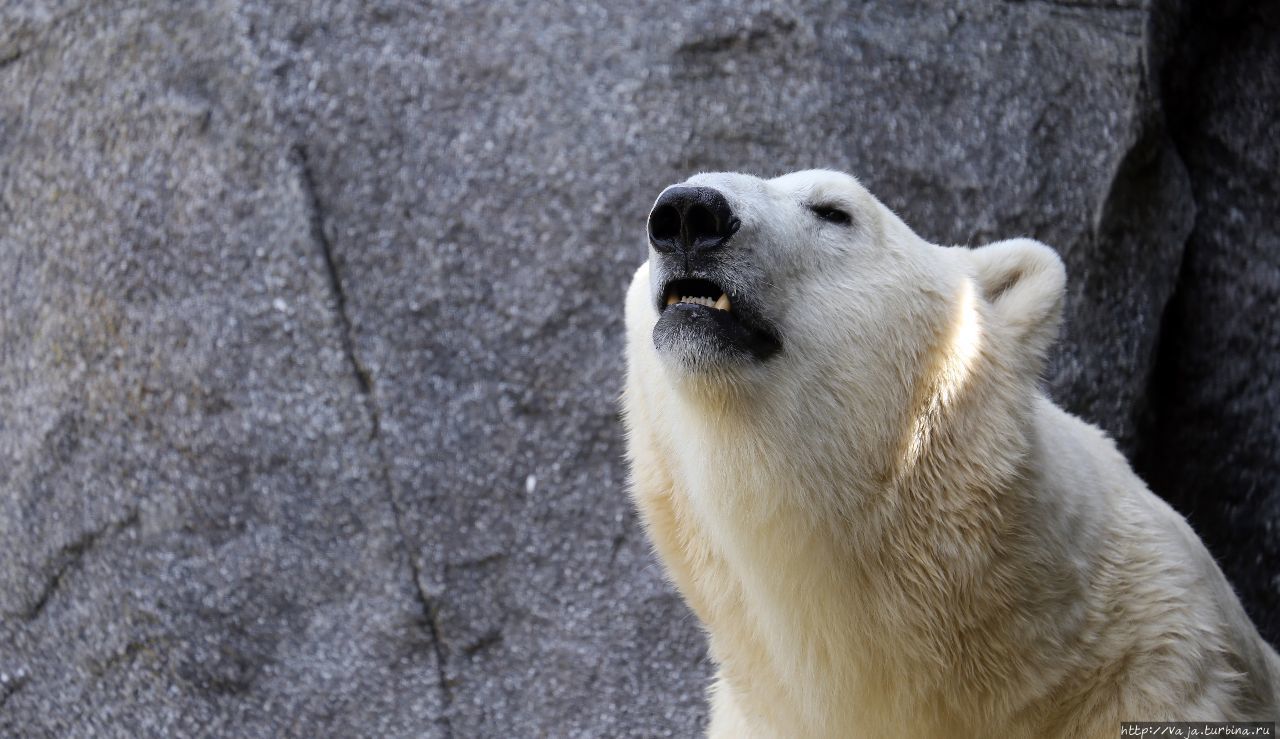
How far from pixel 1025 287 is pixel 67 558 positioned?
2.81 meters

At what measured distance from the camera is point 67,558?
11.7 ft

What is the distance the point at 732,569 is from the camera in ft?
8.17

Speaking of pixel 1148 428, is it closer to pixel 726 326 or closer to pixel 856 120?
pixel 856 120

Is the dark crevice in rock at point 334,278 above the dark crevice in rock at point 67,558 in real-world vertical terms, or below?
above

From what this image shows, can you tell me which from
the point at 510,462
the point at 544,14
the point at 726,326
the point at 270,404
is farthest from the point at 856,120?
the point at 270,404

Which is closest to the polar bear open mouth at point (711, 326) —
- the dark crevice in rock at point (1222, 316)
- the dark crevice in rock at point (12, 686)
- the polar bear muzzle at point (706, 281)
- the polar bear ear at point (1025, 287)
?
the polar bear muzzle at point (706, 281)

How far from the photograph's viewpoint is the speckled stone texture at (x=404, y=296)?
3.54 meters

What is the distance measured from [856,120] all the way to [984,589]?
188cm

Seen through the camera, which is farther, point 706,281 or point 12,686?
point 12,686

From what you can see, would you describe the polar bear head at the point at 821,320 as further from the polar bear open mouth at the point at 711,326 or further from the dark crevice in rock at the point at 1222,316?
the dark crevice in rock at the point at 1222,316

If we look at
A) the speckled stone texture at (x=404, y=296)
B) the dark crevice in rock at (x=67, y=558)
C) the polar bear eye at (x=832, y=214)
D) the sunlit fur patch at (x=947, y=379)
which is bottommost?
the dark crevice in rock at (x=67, y=558)

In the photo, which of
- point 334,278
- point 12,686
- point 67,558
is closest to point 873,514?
point 334,278

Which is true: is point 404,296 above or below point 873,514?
below

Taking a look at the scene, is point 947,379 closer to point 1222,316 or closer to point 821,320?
point 821,320
